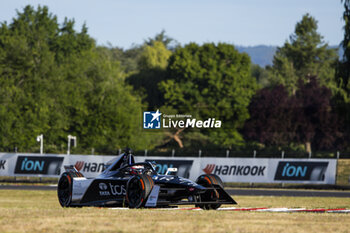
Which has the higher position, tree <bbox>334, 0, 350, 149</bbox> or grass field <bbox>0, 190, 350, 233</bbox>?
tree <bbox>334, 0, 350, 149</bbox>

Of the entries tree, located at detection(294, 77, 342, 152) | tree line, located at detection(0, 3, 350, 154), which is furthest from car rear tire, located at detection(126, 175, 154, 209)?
tree, located at detection(294, 77, 342, 152)

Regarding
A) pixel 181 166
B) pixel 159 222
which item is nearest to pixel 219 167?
pixel 181 166

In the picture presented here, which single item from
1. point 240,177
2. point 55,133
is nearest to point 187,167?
point 240,177

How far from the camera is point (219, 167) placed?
1438 inches

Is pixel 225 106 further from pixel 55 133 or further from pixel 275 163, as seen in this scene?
pixel 275 163

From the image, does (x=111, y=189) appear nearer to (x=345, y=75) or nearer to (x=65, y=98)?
(x=345, y=75)

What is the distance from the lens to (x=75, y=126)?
66.8 meters

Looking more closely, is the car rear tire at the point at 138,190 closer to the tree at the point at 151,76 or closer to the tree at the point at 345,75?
the tree at the point at 345,75

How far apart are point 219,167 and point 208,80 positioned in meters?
53.5

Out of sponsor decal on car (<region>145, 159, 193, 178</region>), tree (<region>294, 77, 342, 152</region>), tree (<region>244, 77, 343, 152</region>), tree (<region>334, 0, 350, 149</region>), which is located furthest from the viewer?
tree (<region>294, 77, 342, 152</region>)

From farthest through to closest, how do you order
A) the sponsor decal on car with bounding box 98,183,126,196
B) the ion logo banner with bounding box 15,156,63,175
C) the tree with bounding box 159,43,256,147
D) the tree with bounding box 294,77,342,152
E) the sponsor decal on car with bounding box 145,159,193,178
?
the tree with bounding box 159,43,256,147 → the tree with bounding box 294,77,342,152 → the ion logo banner with bounding box 15,156,63,175 → the sponsor decal on car with bounding box 145,159,193,178 → the sponsor decal on car with bounding box 98,183,126,196

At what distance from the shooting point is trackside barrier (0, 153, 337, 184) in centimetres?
3481

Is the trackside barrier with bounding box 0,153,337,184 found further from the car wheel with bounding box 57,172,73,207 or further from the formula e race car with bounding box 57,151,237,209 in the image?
the formula e race car with bounding box 57,151,237,209

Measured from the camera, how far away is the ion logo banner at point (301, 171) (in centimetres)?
3475
